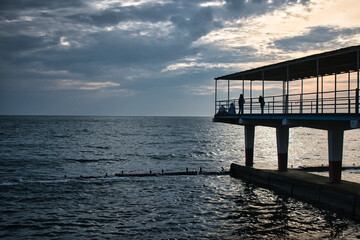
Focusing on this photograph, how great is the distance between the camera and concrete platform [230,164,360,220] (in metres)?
18.8

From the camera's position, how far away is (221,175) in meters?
32.9

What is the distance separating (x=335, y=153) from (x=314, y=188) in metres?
2.68

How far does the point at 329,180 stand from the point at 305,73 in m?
11.0

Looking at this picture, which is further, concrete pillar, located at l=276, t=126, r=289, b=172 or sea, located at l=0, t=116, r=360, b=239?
concrete pillar, located at l=276, t=126, r=289, b=172

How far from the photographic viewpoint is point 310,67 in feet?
85.3

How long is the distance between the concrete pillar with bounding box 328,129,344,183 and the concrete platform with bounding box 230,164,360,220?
1.68 ft

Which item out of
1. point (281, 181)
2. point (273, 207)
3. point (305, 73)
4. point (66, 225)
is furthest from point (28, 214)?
point (305, 73)

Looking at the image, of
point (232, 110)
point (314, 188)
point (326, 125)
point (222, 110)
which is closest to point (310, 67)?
point (326, 125)

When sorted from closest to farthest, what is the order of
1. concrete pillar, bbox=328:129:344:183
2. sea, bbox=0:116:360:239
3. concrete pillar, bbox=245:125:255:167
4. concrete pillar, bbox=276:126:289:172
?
sea, bbox=0:116:360:239, concrete pillar, bbox=328:129:344:183, concrete pillar, bbox=276:126:289:172, concrete pillar, bbox=245:125:255:167

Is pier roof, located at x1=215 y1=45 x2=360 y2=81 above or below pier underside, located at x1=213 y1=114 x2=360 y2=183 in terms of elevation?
above

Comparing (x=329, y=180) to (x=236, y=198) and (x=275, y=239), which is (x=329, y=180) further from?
(x=275, y=239)

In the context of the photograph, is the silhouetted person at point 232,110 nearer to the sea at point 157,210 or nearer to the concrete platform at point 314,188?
the concrete platform at point 314,188

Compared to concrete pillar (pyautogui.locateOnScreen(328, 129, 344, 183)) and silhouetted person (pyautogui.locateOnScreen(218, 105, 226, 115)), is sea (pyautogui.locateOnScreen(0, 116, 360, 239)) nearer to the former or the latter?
concrete pillar (pyautogui.locateOnScreen(328, 129, 344, 183))

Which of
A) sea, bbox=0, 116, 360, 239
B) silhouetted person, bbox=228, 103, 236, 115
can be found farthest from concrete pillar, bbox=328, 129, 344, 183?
silhouetted person, bbox=228, 103, 236, 115
